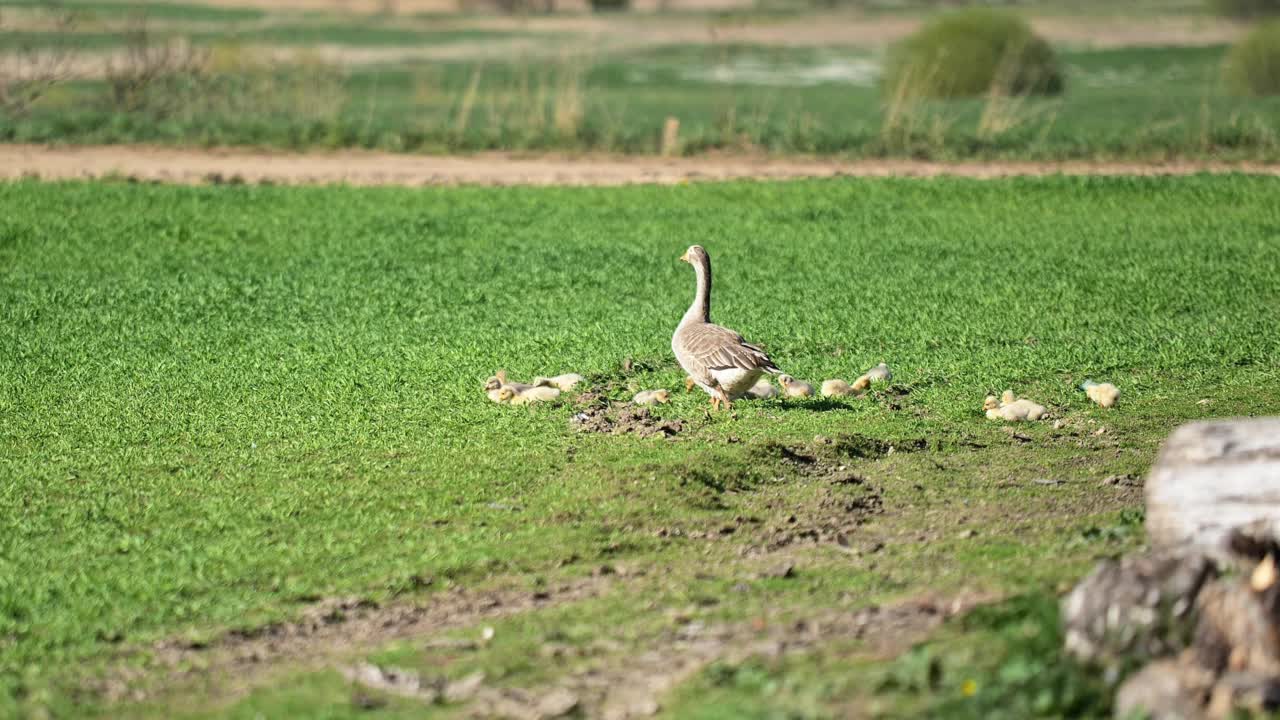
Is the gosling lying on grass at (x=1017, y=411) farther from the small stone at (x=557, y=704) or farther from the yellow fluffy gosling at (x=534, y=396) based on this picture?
the small stone at (x=557, y=704)

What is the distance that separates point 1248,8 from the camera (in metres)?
71.8

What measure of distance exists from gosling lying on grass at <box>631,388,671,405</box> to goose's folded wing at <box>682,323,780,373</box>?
544mm

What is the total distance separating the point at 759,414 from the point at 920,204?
35.7 feet

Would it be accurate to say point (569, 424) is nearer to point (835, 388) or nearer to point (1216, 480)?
point (835, 388)

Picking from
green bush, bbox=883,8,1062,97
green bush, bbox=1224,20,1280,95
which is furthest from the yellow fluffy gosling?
green bush, bbox=1224,20,1280,95

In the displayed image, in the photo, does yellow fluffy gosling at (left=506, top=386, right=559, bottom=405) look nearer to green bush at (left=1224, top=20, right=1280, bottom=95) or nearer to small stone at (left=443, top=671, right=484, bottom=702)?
small stone at (left=443, top=671, right=484, bottom=702)

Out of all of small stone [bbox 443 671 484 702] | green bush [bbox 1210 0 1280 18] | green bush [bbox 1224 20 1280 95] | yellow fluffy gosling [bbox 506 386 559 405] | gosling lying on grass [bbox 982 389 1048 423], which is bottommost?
green bush [bbox 1210 0 1280 18]

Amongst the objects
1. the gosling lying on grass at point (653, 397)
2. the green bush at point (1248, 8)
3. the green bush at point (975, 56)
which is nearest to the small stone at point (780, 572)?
the gosling lying on grass at point (653, 397)

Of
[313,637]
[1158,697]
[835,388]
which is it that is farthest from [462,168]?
[1158,697]

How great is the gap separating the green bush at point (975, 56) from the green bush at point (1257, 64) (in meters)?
4.78

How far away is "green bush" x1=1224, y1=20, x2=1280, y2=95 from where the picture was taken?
1559 inches

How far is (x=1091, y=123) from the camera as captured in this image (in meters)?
32.3

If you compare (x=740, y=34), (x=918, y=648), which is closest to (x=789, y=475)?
(x=918, y=648)

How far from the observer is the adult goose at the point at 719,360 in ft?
35.1
